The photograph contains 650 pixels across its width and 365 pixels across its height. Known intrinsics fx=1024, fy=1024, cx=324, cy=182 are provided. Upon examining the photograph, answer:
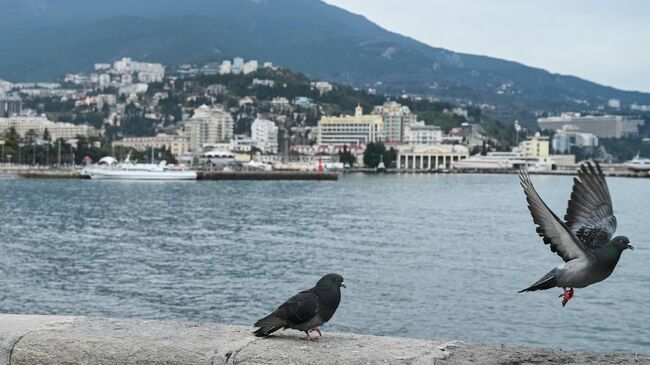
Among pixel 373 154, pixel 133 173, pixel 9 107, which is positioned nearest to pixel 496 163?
pixel 373 154

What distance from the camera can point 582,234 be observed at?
12.3ft

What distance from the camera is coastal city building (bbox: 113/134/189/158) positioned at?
428 feet

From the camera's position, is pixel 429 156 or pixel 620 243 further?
pixel 429 156

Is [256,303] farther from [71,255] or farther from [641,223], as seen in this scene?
[641,223]

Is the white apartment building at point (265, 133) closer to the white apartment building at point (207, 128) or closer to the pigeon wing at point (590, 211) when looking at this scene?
the white apartment building at point (207, 128)

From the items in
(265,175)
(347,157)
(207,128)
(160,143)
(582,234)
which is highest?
(207,128)

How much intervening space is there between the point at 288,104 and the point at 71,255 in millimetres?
149315

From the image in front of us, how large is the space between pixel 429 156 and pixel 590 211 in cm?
12600

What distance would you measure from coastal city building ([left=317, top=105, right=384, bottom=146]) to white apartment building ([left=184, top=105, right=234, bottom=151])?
14.6m

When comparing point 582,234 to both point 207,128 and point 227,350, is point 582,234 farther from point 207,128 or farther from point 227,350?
point 207,128

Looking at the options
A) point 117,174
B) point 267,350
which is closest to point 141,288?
point 267,350

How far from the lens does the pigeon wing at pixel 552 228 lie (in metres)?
3.45

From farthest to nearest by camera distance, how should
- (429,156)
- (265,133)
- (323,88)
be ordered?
(323,88) < (265,133) < (429,156)

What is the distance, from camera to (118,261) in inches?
832
